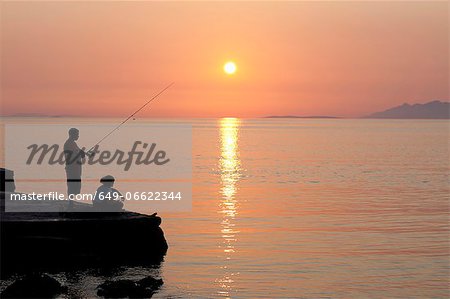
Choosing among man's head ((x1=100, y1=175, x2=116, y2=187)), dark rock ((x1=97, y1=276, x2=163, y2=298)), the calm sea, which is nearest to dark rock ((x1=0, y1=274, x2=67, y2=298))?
the calm sea

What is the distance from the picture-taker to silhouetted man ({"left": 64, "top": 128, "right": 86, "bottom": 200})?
20.1 metres

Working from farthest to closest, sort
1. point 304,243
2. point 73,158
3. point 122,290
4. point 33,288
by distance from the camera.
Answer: point 304,243
point 73,158
point 122,290
point 33,288

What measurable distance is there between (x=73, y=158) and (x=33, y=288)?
4203 millimetres

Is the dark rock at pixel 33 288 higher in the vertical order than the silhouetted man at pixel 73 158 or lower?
lower

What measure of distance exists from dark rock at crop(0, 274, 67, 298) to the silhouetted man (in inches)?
145

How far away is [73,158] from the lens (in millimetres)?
20234

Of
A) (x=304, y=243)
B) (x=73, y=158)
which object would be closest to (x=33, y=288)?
(x=73, y=158)

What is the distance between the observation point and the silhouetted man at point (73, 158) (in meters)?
20.1

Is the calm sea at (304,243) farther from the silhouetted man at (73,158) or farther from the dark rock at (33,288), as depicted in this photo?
the silhouetted man at (73,158)

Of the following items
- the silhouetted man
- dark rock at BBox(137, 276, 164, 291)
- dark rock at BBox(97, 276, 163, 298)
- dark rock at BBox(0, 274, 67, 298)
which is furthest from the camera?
the silhouetted man

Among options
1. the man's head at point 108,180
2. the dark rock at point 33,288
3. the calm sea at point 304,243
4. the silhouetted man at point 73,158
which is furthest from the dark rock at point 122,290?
the silhouetted man at point 73,158

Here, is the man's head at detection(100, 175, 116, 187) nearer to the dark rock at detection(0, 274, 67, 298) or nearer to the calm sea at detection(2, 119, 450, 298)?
the calm sea at detection(2, 119, 450, 298)

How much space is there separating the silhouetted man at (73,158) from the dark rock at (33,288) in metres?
3.67

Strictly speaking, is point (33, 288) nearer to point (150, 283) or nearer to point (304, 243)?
point (150, 283)
